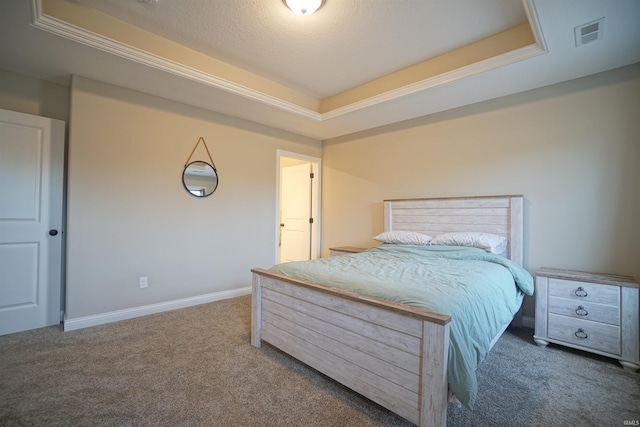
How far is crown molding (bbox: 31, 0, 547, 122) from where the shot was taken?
6.32ft

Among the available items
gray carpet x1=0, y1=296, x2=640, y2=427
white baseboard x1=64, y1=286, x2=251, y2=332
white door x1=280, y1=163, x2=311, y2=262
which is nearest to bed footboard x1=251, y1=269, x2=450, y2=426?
gray carpet x1=0, y1=296, x2=640, y2=427

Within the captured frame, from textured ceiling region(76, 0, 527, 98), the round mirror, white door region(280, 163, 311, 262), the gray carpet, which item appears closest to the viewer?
the gray carpet

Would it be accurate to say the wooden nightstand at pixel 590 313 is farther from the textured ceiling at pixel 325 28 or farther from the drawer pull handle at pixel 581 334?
the textured ceiling at pixel 325 28

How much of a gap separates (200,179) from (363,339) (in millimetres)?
2732

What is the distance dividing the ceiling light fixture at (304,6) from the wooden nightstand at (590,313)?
9.32ft

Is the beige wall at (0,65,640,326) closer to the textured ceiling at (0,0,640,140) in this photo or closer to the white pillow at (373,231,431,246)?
the textured ceiling at (0,0,640,140)

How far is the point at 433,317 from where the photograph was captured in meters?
1.26

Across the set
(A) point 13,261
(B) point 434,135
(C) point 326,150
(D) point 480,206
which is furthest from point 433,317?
(C) point 326,150

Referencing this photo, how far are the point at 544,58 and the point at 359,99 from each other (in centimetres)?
180

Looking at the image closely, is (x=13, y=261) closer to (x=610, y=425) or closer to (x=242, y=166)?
(x=242, y=166)

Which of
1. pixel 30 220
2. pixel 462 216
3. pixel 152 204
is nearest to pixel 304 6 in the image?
pixel 152 204

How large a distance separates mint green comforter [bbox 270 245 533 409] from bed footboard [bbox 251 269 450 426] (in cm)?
9

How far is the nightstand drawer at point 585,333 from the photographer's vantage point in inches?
81.4

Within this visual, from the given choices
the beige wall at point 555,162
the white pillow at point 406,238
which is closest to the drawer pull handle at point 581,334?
the beige wall at point 555,162
